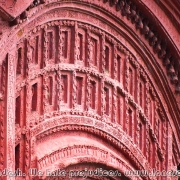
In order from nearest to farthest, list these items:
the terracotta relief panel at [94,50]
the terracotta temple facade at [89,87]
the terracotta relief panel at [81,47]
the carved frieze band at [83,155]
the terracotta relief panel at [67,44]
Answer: the terracotta temple facade at [89,87] → the carved frieze band at [83,155] → the terracotta relief panel at [67,44] → the terracotta relief panel at [81,47] → the terracotta relief panel at [94,50]

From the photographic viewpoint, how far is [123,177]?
1113 cm

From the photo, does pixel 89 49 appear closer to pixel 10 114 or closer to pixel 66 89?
pixel 66 89

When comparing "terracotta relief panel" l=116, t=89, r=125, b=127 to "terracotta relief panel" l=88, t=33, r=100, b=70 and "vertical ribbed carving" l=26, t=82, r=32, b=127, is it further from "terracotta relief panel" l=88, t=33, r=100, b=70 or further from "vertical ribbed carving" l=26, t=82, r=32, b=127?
"vertical ribbed carving" l=26, t=82, r=32, b=127

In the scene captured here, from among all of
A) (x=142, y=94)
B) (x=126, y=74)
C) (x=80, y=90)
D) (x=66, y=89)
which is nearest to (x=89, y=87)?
(x=80, y=90)

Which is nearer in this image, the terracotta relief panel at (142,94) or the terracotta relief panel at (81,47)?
the terracotta relief panel at (81,47)

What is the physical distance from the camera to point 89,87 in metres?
10.8

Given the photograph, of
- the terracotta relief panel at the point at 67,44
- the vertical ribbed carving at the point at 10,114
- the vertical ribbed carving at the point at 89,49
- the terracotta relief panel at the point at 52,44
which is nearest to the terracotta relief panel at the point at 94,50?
the vertical ribbed carving at the point at 89,49

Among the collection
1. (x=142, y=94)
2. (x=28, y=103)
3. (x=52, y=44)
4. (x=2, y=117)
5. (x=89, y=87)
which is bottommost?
(x=2, y=117)

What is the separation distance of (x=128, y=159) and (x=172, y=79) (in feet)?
3.76

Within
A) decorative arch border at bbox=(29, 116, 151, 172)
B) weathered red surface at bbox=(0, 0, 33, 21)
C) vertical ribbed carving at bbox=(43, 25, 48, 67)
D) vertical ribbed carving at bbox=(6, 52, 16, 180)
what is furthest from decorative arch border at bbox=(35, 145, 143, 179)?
weathered red surface at bbox=(0, 0, 33, 21)

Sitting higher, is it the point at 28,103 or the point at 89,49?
the point at 89,49

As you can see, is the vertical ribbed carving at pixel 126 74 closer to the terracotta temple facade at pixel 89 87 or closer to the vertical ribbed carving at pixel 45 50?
the terracotta temple facade at pixel 89 87

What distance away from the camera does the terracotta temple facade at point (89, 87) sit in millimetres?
9609

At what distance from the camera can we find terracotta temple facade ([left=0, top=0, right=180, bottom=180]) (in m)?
9.61
